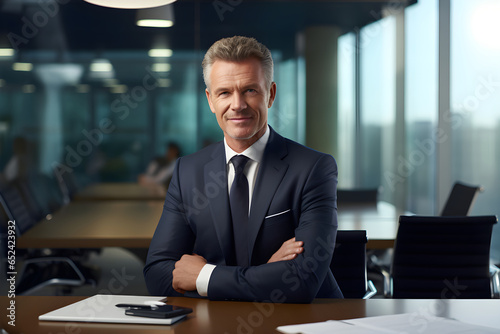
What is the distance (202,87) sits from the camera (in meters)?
7.10

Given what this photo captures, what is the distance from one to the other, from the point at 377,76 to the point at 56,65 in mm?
3979

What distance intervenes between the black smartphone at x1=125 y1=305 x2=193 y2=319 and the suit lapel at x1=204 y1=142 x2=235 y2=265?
48cm

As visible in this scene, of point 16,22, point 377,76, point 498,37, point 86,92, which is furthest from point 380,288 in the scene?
point 16,22

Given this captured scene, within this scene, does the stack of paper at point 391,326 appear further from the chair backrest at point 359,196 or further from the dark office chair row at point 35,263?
the chair backrest at point 359,196

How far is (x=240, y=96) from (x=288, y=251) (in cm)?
58

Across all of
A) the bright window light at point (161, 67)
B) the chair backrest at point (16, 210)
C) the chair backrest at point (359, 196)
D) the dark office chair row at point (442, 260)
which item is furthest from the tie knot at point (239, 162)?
the bright window light at point (161, 67)

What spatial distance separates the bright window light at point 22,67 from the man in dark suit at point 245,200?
553 centimetres

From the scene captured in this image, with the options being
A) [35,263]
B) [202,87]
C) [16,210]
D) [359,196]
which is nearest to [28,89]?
[202,87]

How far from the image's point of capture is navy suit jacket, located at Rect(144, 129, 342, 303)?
6.50 ft

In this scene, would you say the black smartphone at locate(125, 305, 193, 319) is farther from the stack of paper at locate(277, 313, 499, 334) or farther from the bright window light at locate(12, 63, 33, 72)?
the bright window light at locate(12, 63, 33, 72)

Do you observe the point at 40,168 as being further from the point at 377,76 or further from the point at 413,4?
the point at 413,4

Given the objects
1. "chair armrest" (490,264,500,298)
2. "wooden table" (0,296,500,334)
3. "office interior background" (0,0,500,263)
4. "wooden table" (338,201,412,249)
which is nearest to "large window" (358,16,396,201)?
"office interior background" (0,0,500,263)

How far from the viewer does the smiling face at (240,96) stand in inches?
80.4

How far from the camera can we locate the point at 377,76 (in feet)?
22.8
